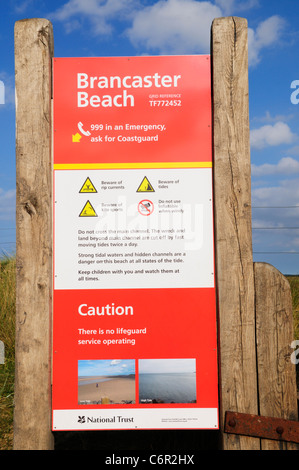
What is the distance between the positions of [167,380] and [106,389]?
43 cm

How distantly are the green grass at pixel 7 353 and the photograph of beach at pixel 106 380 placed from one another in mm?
1564

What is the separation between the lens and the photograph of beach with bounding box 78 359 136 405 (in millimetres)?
3014

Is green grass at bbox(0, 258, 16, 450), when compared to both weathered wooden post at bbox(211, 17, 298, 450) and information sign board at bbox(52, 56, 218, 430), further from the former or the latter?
weathered wooden post at bbox(211, 17, 298, 450)

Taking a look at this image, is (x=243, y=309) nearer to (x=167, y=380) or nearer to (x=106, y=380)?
(x=167, y=380)

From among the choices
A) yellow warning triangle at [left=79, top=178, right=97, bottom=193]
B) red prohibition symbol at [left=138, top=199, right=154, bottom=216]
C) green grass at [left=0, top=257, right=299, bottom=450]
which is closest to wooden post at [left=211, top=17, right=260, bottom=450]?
red prohibition symbol at [left=138, top=199, right=154, bottom=216]

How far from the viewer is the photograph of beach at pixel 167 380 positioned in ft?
9.84

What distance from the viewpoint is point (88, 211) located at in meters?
3.05

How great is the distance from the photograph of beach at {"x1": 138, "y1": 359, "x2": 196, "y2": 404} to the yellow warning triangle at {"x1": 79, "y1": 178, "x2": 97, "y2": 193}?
124 cm

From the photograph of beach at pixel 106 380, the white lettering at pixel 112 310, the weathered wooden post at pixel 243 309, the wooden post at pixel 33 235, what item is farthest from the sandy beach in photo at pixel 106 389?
the weathered wooden post at pixel 243 309

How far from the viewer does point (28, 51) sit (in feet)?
10.3

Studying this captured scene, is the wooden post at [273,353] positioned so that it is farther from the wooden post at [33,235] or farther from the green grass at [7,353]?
the green grass at [7,353]

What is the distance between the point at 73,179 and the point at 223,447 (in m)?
2.15

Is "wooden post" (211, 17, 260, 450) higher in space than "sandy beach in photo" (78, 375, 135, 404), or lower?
higher

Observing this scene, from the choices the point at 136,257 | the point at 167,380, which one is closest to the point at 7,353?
the point at 167,380
